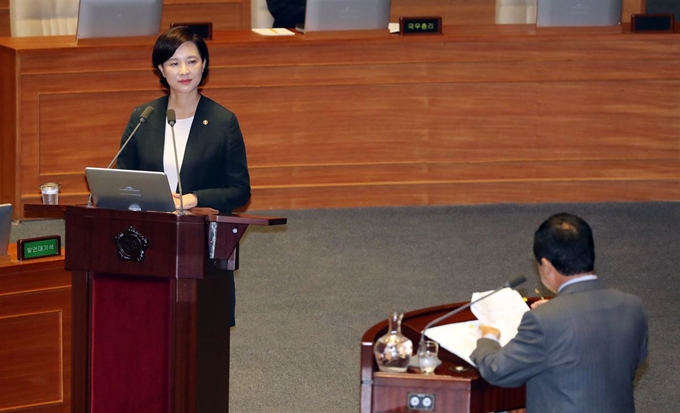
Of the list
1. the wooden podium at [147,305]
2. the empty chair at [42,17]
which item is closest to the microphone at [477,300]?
the wooden podium at [147,305]

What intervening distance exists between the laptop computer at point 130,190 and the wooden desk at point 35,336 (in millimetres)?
856

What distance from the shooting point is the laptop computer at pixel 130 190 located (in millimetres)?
3381

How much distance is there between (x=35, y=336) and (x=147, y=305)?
908mm

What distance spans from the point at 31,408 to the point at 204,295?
3.68 feet

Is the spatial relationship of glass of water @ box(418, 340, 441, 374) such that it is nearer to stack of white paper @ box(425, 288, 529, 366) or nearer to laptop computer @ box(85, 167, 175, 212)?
stack of white paper @ box(425, 288, 529, 366)

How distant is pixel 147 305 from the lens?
138 inches

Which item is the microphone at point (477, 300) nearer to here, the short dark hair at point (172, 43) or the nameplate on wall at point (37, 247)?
the short dark hair at point (172, 43)

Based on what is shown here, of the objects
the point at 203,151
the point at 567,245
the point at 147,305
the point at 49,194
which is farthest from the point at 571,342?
the point at 49,194

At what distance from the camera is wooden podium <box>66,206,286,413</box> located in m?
3.43

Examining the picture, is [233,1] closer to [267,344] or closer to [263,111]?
[263,111]

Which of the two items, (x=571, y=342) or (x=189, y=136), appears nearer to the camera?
(x=571, y=342)

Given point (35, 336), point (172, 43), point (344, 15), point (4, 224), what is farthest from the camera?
point (344, 15)

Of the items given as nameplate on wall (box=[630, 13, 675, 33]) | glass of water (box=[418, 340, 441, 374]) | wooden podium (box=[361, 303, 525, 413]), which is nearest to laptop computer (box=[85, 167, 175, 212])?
wooden podium (box=[361, 303, 525, 413])

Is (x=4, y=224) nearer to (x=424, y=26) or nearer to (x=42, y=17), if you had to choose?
(x=424, y=26)
